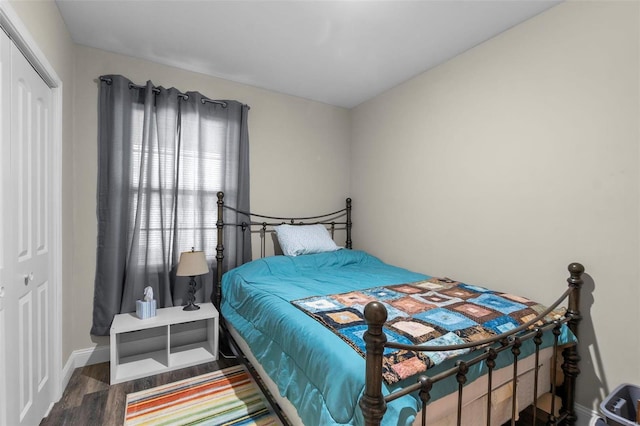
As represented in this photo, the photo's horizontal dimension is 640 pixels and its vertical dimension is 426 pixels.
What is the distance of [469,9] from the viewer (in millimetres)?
1994

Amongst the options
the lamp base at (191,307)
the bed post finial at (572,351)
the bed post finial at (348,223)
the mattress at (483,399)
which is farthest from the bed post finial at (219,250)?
the bed post finial at (572,351)

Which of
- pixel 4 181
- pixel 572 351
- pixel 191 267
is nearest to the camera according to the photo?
pixel 4 181

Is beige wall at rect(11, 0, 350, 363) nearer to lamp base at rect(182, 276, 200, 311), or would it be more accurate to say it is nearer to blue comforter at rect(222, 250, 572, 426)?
lamp base at rect(182, 276, 200, 311)

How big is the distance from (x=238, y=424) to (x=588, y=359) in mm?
2100

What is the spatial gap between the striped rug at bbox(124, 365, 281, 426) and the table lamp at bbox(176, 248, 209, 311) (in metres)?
0.60

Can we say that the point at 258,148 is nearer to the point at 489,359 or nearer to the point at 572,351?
the point at 489,359

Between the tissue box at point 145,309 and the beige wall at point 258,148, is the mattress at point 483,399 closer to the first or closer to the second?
the tissue box at point 145,309

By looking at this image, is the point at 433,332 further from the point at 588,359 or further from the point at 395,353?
the point at 588,359

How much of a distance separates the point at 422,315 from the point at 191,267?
182 centimetres

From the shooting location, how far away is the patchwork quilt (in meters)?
1.22

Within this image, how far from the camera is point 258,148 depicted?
3207mm

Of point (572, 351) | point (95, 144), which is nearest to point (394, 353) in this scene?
point (572, 351)

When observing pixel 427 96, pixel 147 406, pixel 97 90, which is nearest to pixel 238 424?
pixel 147 406

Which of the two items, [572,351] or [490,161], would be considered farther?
[490,161]
